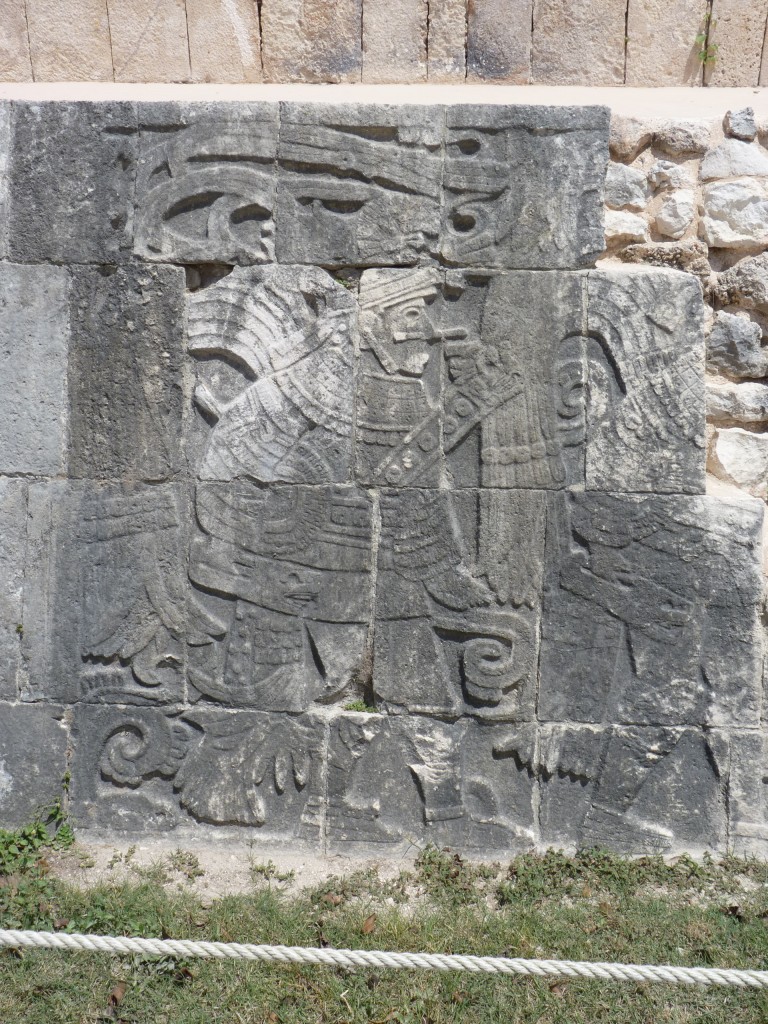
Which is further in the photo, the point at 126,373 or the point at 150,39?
the point at 150,39

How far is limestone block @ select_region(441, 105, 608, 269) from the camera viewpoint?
11.0ft

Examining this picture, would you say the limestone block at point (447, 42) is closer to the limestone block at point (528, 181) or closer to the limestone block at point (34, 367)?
the limestone block at point (528, 181)

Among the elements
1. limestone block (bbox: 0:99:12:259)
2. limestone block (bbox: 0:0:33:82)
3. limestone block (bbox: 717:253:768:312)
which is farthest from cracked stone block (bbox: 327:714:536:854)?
limestone block (bbox: 0:0:33:82)

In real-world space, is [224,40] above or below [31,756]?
above

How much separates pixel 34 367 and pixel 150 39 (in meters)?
1.95

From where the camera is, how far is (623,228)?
3570 millimetres

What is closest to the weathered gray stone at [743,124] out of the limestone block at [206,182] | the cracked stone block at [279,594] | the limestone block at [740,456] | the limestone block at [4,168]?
the limestone block at [740,456]

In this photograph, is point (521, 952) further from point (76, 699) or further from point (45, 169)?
point (45, 169)

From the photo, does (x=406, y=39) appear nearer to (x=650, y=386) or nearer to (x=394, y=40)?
(x=394, y=40)

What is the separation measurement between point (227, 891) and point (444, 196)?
2.79m

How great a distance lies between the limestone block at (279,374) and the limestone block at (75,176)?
0.44 metres

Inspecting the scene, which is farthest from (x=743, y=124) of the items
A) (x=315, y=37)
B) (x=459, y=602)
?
(x=459, y=602)

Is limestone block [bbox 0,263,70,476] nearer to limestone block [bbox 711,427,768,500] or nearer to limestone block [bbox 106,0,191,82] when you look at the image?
limestone block [bbox 106,0,191,82]

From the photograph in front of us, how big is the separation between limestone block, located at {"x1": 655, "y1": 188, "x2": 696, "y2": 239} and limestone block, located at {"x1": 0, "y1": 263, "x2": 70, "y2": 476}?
2450mm
